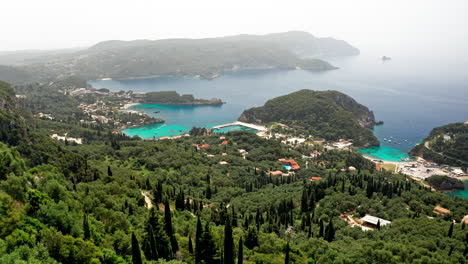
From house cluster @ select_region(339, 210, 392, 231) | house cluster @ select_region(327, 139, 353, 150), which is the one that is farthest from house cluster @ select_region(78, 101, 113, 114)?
house cluster @ select_region(339, 210, 392, 231)

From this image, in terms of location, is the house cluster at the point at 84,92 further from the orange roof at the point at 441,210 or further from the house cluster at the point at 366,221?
the orange roof at the point at 441,210

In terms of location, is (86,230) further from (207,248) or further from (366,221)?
(366,221)

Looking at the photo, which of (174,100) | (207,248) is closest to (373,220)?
(207,248)

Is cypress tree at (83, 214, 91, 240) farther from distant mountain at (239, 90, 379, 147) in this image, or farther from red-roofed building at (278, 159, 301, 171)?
distant mountain at (239, 90, 379, 147)

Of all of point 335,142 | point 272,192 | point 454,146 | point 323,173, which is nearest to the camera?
point 272,192

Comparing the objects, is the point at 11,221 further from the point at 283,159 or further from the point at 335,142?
the point at 335,142

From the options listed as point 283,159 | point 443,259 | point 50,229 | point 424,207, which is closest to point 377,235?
point 443,259

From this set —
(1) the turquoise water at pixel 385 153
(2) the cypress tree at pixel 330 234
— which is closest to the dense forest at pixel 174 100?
(1) the turquoise water at pixel 385 153
